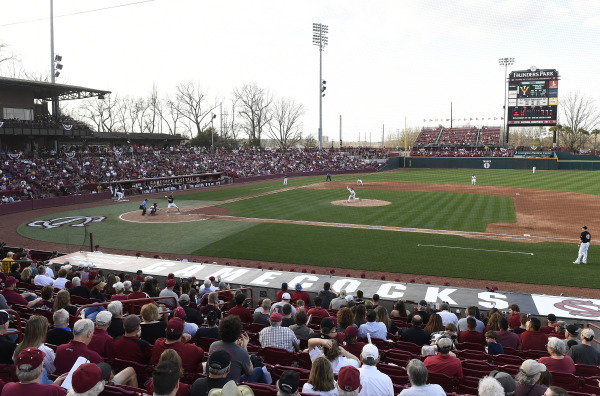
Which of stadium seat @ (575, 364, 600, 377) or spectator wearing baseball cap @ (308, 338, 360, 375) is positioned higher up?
spectator wearing baseball cap @ (308, 338, 360, 375)

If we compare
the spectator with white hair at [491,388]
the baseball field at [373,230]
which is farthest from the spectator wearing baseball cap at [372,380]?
the baseball field at [373,230]

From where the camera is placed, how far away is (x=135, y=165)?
52281mm

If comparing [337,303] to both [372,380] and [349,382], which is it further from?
[349,382]

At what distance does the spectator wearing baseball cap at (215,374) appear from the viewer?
449cm

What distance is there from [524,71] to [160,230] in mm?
69784

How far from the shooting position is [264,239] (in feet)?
79.1

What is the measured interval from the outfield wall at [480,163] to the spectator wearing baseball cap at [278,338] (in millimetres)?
80129

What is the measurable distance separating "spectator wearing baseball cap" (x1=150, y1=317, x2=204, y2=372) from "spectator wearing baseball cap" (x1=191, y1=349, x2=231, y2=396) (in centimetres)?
109

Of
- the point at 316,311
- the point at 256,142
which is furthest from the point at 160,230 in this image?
the point at 256,142

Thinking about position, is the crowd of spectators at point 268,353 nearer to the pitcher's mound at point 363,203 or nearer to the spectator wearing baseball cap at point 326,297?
the spectator wearing baseball cap at point 326,297

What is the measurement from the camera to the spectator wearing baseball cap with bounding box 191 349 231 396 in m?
4.49

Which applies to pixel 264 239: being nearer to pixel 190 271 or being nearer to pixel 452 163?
pixel 190 271

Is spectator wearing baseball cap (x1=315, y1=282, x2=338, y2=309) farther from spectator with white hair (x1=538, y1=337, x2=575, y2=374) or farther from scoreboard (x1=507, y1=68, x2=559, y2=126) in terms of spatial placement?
scoreboard (x1=507, y1=68, x2=559, y2=126)

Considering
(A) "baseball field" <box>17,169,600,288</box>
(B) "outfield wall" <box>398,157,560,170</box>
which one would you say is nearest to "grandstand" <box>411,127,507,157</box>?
(B) "outfield wall" <box>398,157,560,170</box>
